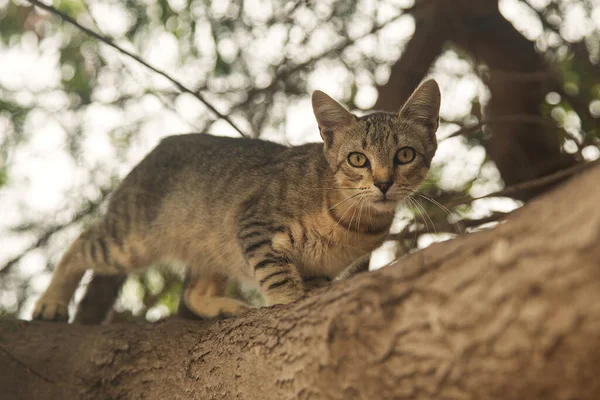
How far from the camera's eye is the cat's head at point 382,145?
10.8ft

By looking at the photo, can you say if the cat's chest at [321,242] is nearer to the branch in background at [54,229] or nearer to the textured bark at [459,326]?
the textured bark at [459,326]

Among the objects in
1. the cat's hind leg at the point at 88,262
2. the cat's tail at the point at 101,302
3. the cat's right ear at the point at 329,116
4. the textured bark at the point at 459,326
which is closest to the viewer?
the textured bark at the point at 459,326

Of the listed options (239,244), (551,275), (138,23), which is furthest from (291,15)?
(551,275)

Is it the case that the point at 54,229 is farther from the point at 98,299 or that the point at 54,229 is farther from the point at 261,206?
the point at 261,206

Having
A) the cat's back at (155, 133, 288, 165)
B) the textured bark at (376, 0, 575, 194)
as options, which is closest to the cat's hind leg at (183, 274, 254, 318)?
the cat's back at (155, 133, 288, 165)

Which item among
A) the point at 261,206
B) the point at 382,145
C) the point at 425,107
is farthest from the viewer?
the point at 261,206

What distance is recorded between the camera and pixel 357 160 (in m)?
3.43

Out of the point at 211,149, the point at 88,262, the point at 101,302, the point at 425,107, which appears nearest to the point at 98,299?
the point at 101,302

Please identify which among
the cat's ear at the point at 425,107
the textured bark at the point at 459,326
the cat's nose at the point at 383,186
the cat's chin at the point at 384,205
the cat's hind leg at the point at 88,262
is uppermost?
the cat's ear at the point at 425,107

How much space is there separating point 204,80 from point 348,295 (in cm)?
339

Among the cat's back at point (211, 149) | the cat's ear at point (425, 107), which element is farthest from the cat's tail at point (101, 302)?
the cat's ear at point (425, 107)

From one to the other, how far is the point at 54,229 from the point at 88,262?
0.58 metres

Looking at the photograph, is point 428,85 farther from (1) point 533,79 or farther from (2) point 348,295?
(2) point 348,295

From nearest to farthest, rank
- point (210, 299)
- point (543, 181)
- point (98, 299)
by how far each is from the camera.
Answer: point (543, 181), point (210, 299), point (98, 299)
